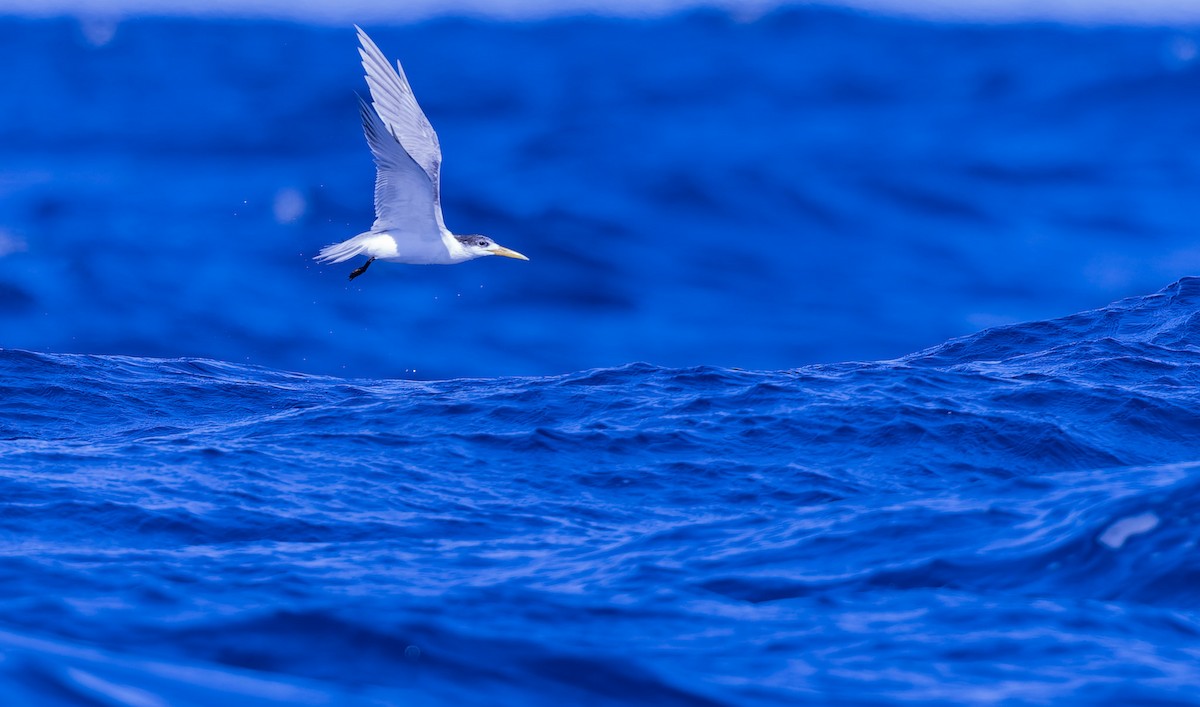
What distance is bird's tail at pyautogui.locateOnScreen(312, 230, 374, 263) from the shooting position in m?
13.4

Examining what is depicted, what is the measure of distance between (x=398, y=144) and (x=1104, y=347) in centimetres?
768

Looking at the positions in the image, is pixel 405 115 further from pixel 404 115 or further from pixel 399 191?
pixel 399 191

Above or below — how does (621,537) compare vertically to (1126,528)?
below

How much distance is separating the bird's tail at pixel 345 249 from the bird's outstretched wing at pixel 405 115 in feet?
3.02

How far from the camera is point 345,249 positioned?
540 inches

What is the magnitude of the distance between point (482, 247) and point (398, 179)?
2595mm

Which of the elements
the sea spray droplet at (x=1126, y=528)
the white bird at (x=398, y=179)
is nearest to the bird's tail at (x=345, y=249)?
the white bird at (x=398, y=179)

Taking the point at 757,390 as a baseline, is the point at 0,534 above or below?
below

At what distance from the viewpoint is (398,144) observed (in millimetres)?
12352

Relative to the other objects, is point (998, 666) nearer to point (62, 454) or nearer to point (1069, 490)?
point (1069, 490)

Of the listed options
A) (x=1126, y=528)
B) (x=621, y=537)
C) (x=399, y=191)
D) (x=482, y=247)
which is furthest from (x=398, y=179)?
(x=1126, y=528)

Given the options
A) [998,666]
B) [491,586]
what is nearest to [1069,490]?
[998,666]

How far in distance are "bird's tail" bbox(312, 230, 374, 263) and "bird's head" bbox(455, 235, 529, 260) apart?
1760 mm

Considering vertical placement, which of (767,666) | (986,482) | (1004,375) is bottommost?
(767,666)
